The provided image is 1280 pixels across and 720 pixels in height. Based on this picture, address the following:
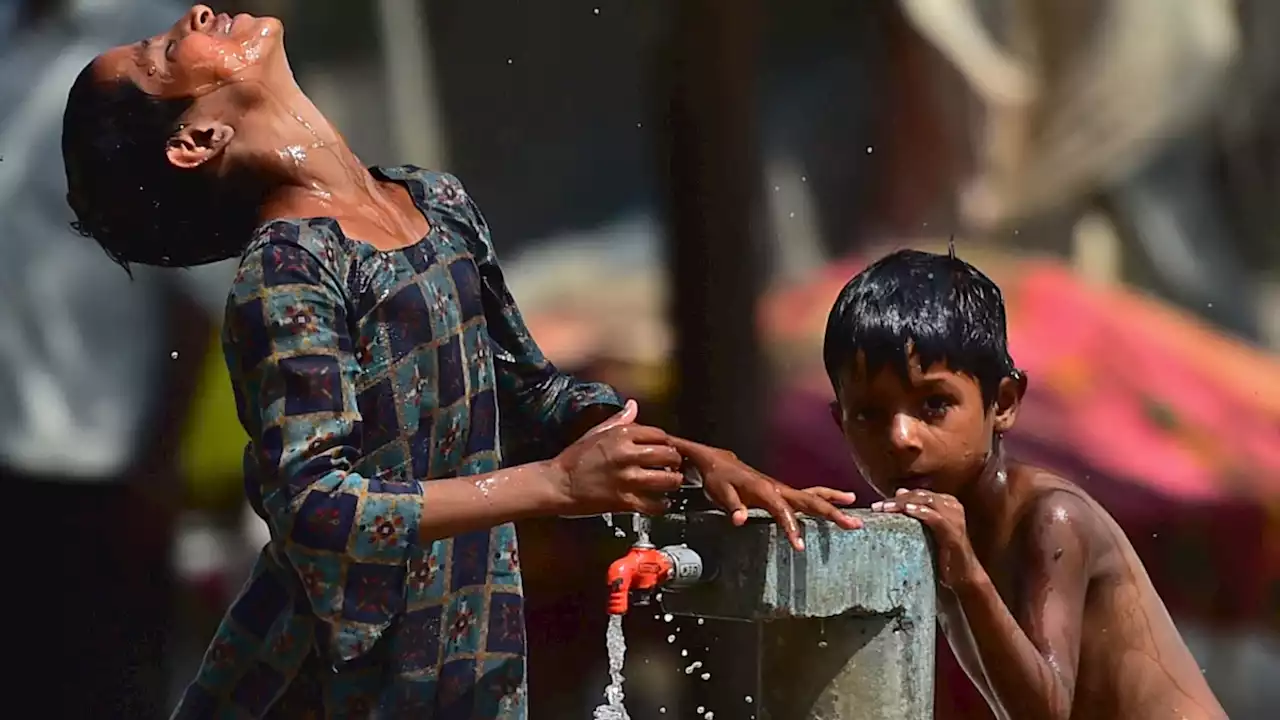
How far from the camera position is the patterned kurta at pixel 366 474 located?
2232 mm

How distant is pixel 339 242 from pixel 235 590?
1396 millimetres

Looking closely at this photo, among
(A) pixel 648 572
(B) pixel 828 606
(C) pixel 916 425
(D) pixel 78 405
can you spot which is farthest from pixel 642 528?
(D) pixel 78 405

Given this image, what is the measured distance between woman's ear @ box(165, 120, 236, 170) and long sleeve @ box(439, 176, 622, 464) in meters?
0.33

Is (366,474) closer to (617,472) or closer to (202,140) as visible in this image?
(617,472)

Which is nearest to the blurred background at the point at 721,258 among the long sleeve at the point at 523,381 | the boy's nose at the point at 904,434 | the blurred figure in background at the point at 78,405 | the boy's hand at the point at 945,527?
the blurred figure in background at the point at 78,405

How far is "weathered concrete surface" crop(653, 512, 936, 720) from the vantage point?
7.62 ft

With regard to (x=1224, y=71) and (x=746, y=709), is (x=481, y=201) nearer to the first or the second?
(x=746, y=709)

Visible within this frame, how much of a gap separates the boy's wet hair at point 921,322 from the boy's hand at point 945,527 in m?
0.25

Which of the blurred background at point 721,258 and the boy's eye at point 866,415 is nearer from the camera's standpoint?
the boy's eye at point 866,415

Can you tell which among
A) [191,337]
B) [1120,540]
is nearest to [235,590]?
[191,337]

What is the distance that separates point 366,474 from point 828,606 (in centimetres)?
62

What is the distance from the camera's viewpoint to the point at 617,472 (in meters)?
2.28

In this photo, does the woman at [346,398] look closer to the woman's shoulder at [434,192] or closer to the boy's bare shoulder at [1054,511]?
the woman's shoulder at [434,192]

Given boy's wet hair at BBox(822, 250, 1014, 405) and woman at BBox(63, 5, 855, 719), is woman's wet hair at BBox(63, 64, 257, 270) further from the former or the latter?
boy's wet hair at BBox(822, 250, 1014, 405)
